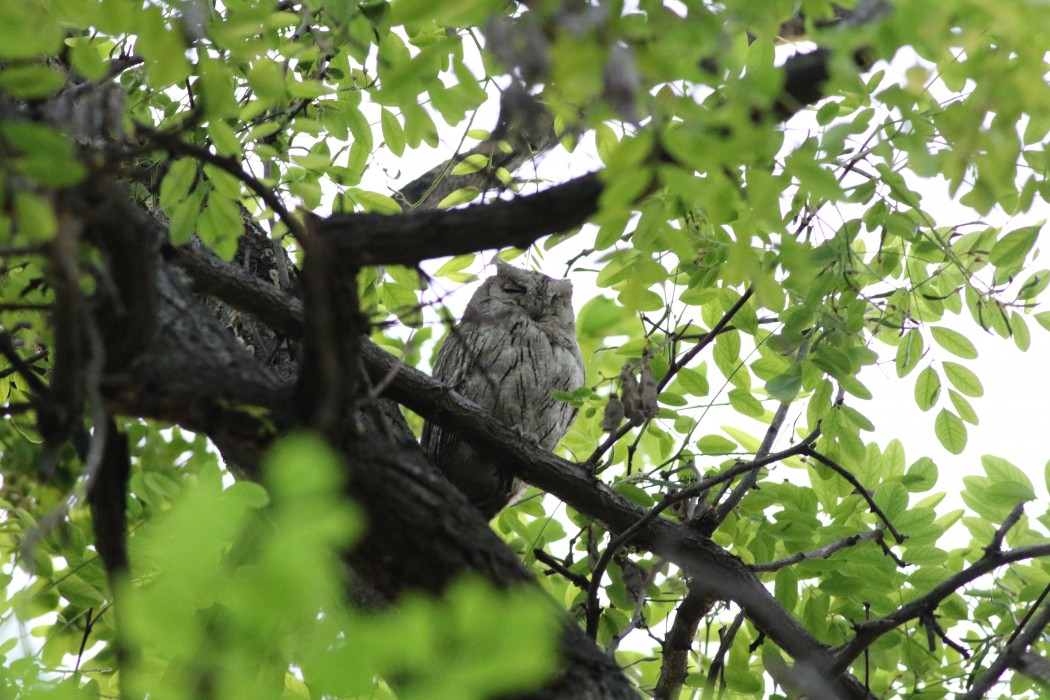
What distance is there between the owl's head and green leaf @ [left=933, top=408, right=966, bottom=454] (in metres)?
2.17

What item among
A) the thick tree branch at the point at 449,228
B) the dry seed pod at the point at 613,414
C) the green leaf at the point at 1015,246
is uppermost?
the green leaf at the point at 1015,246

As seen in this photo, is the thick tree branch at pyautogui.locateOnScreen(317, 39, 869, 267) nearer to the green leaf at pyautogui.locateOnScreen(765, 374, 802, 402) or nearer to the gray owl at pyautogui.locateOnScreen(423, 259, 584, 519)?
the green leaf at pyautogui.locateOnScreen(765, 374, 802, 402)

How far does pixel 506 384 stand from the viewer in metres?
4.19

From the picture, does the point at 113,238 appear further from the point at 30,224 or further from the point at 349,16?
the point at 349,16

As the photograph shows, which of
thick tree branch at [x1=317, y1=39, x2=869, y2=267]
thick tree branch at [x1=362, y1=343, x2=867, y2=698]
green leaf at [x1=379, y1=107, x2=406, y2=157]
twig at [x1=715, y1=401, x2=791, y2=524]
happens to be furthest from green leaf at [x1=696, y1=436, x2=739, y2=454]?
thick tree branch at [x1=317, y1=39, x2=869, y2=267]

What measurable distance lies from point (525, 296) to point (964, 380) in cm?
243

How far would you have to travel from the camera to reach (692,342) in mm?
3383

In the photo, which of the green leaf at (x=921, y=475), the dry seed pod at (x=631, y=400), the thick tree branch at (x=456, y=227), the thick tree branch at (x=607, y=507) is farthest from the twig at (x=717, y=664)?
the thick tree branch at (x=456, y=227)

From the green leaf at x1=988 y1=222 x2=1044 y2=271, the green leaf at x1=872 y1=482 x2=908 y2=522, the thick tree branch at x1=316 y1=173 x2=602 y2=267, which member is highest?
the green leaf at x1=988 y1=222 x2=1044 y2=271

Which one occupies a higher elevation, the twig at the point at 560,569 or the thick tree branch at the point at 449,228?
the twig at the point at 560,569

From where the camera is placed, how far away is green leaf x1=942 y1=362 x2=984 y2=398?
2.95 meters

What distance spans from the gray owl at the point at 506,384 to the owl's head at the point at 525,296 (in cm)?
12

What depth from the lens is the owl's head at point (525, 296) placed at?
15.8ft

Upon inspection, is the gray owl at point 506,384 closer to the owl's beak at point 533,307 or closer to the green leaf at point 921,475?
the owl's beak at point 533,307
